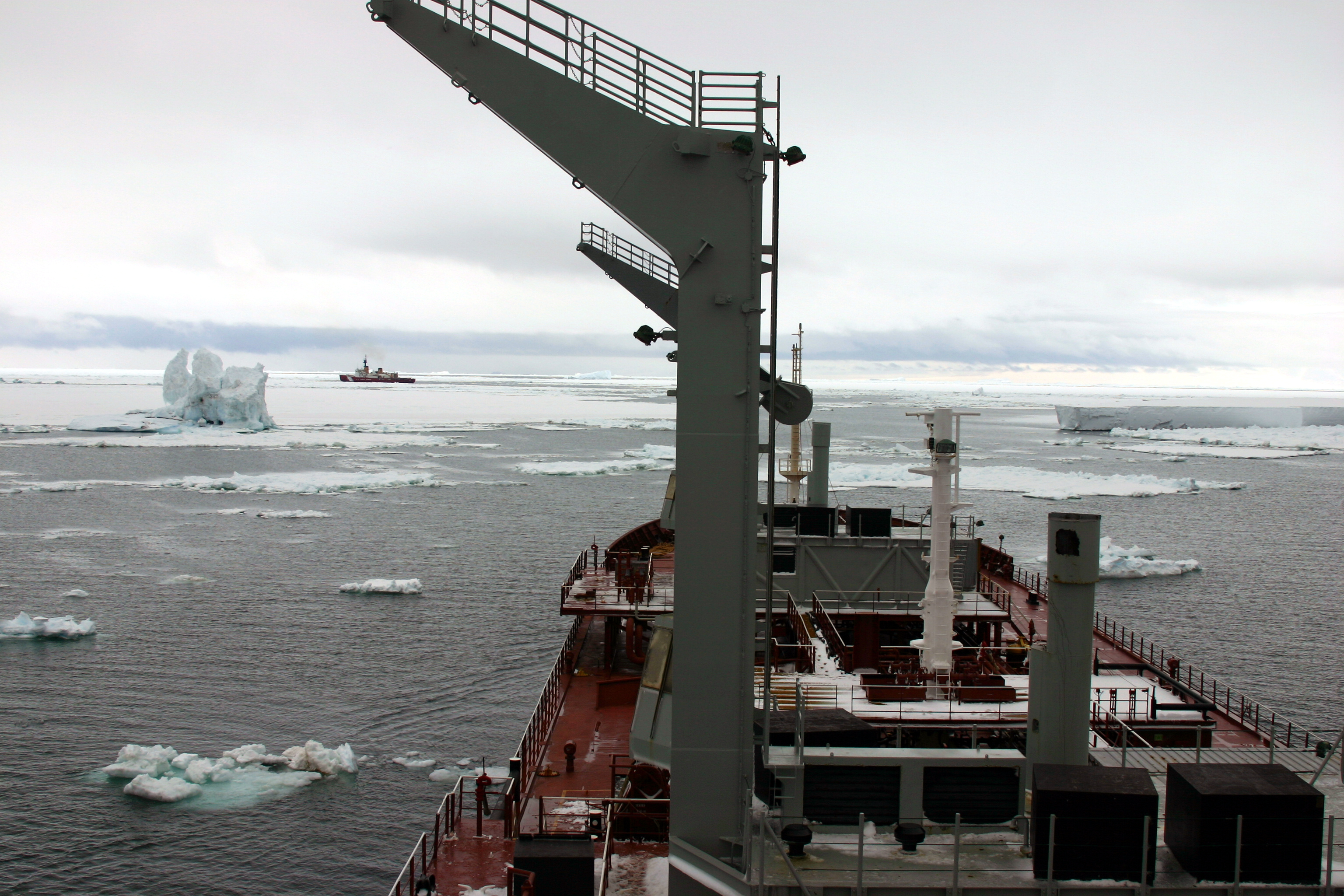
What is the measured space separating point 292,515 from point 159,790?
4165cm

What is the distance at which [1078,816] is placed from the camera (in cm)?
873

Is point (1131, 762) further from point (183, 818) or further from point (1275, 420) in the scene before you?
point (1275, 420)

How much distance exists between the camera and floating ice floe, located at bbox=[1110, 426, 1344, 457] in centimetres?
12950

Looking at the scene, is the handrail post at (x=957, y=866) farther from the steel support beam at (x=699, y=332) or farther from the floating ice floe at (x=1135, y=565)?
the floating ice floe at (x=1135, y=565)

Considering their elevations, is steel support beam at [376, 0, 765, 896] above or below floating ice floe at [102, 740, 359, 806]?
above

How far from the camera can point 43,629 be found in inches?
1254

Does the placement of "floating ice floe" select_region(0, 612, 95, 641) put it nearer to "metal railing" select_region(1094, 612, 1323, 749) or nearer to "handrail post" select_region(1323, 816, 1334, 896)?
"metal railing" select_region(1094, 612, 1323, 749)

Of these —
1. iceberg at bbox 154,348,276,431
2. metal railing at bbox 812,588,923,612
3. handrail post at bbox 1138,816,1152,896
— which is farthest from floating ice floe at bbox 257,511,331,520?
handrail post at bbox 1138,816,1152,896

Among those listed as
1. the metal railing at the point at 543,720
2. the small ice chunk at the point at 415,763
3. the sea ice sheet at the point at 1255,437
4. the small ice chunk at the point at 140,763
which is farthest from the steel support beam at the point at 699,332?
the sea ice sheet at the point at 1255,437

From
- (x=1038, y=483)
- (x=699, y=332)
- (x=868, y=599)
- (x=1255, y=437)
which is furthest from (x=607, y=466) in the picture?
(x=1255, y=437)

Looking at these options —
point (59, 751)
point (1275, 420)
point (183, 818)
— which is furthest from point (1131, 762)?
point (1275, 420)

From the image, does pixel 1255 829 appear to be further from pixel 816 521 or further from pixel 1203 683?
pixel 1203 683

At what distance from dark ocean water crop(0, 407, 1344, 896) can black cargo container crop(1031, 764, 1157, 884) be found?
45.2ft

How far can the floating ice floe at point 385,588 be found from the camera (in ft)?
130
